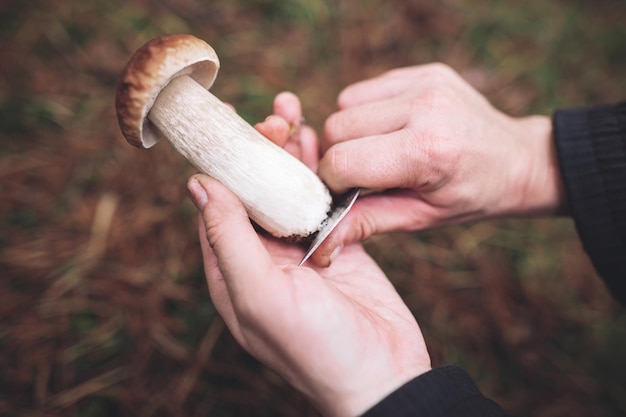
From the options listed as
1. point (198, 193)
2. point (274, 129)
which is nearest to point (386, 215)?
point (274, 129)

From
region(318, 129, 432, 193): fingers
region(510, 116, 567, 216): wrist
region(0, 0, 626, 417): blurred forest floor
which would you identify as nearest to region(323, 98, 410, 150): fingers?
region(318, 129, 432, 193): fingers

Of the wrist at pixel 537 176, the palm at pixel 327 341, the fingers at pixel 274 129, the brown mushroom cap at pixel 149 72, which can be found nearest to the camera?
the palm at pixel 327 341

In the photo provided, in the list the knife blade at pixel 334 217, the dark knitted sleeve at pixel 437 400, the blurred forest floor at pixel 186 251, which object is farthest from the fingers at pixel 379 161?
the blurred forest floor at pixel 186 251

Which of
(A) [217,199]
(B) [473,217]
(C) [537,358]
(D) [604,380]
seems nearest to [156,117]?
(A) [217,199]

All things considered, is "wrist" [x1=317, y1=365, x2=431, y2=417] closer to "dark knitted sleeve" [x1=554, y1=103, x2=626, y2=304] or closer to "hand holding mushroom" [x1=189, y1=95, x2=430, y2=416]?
"hand holding mushroom" [x1=189, y1=95, x2=430, y2=416]

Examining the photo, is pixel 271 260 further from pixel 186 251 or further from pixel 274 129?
pixel 186 251

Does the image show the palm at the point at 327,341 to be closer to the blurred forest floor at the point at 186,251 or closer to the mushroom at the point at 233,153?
the mushroom at the point at 233,153
